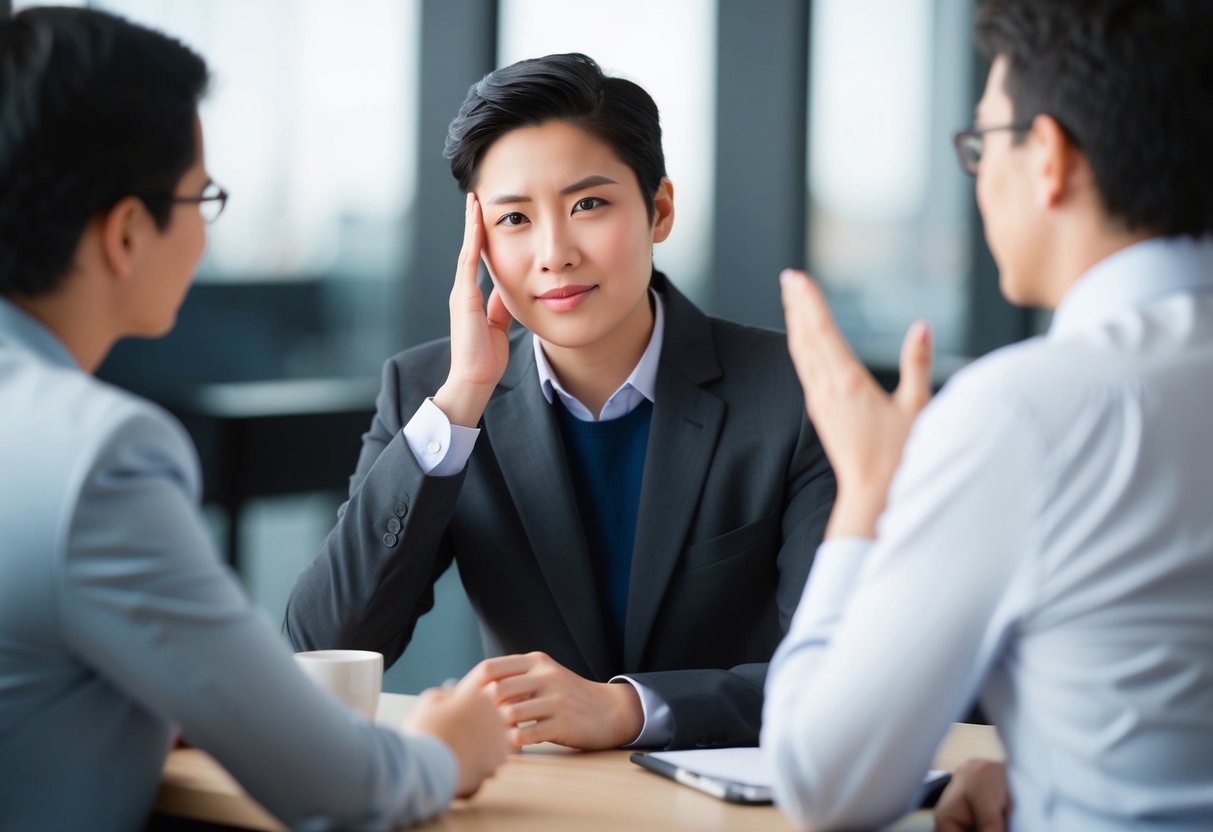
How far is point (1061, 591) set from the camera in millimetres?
1116

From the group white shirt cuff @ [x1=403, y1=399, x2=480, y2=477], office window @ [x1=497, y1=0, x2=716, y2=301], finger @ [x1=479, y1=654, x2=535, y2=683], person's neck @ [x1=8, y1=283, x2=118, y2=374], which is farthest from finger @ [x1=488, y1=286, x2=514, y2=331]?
office window @ [x1=497, y1=0, x2=716, y2=301]

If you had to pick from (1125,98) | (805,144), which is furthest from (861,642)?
(805,144)

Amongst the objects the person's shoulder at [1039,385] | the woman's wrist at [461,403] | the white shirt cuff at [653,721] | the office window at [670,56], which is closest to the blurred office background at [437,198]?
the office window at [670,56]

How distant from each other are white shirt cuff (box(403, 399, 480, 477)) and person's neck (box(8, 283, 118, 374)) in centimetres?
72

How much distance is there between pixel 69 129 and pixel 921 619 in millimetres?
899

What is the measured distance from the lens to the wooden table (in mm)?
1339

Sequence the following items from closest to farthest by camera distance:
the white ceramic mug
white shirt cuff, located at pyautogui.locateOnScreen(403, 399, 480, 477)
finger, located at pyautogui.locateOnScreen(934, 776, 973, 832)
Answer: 1. finger, located at pyautogui.locateOnScreen(934, 776, 973, 832)
2. the white ceramic mug
3. white shirt cuff, located at pyautogui.locateOnScreen(403, 399, 480, 477)

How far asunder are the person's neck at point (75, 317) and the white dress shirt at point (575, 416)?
2.39ft

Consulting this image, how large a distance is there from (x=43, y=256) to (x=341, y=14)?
4.02m

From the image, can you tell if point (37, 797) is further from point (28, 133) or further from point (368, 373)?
point (368, 373)

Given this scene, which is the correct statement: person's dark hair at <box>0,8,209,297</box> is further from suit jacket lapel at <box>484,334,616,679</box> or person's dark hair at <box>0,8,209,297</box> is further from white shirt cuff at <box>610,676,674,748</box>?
suit jacket lapel at <box>484,334,616,679</box>

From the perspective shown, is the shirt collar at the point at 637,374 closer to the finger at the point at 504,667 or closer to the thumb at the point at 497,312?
the thumb at the point at 497,312

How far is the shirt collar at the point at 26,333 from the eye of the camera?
4.10 feet

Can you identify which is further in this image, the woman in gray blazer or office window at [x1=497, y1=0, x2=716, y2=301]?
office window at [x1=497, y1=0, x2=716, y2=301]
